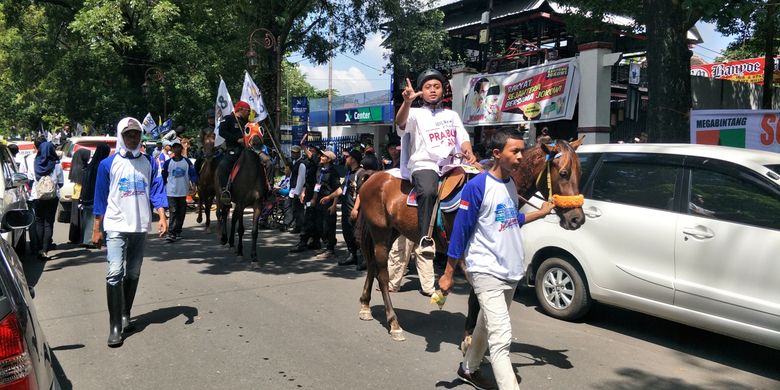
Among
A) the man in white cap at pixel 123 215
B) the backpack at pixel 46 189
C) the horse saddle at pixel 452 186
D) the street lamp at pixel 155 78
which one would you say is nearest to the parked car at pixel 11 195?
the backpack at pixel 46 189

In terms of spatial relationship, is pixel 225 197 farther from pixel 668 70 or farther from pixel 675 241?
pixel 668 70

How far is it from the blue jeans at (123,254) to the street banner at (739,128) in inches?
354

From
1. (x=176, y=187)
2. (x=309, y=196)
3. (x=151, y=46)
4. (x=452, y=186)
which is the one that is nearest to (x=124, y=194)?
(x=452, y=186)

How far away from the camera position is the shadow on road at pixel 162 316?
5.77m

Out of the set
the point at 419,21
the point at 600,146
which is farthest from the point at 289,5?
the point at 600,146

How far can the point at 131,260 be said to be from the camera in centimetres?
549

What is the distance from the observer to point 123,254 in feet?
17.3

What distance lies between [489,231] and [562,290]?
2.79 meters

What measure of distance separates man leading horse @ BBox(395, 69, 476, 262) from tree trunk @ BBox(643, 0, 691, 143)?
19.5 feet

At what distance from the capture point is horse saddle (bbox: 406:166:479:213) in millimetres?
4961

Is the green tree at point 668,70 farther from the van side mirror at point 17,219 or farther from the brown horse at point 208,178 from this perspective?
the van side mirror at point 17,219

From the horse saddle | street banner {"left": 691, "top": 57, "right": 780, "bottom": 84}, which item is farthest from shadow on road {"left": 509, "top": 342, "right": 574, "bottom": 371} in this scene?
street banner {"left": 691, "top": 57, "right": 780, "bottom": 84}

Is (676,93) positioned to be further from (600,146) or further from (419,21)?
(419,21)

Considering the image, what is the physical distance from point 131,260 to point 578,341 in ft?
14.5
